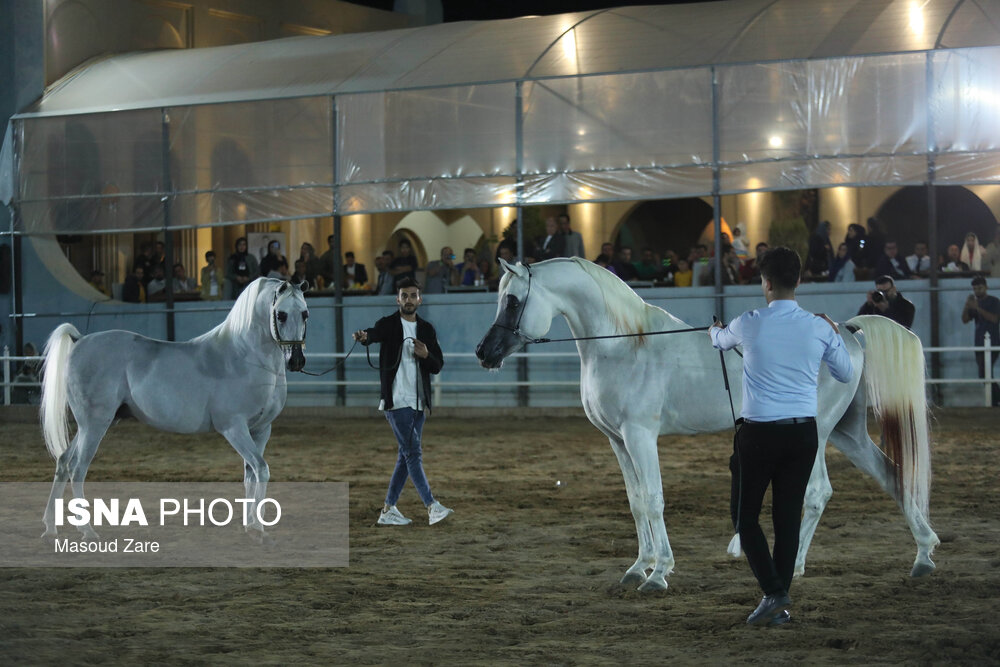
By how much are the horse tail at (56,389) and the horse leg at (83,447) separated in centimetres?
18

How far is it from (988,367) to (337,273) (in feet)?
33.7

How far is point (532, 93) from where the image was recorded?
64.3ft

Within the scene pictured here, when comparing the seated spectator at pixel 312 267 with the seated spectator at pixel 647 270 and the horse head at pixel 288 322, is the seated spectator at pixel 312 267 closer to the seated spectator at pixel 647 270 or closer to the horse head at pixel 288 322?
the seated spectator at pixel 647 270

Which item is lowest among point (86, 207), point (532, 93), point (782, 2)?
point (86, 207)

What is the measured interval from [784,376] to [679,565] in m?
2.15

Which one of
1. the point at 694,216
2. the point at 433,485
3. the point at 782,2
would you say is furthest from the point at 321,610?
the point at 694,216

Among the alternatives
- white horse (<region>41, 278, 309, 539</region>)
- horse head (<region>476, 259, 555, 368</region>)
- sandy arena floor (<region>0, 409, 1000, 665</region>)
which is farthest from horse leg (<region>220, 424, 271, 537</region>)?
horse head (<region>476, 259, 555, 368</region>)

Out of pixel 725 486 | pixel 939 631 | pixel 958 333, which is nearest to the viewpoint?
pixel 939 631

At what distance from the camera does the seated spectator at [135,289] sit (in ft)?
73.1

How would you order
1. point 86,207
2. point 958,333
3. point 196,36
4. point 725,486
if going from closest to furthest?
point 725,486 → point 958,333 → point 86,207 → point 196,36

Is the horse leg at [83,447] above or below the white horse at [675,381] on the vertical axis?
below

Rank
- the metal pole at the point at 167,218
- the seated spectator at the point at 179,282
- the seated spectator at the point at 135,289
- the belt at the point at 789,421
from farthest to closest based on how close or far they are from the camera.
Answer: the seated spectator at the point at 135,289 < the seated spectator at the point at 179,282 < the metal pole at the point at 167,218 < the belt at the point at 789,421

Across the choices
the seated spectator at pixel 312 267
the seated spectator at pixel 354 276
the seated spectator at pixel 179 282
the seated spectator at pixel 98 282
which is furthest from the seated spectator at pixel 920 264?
the seated spectator at pixel 98 282

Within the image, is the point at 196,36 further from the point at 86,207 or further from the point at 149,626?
the point at 149,626
